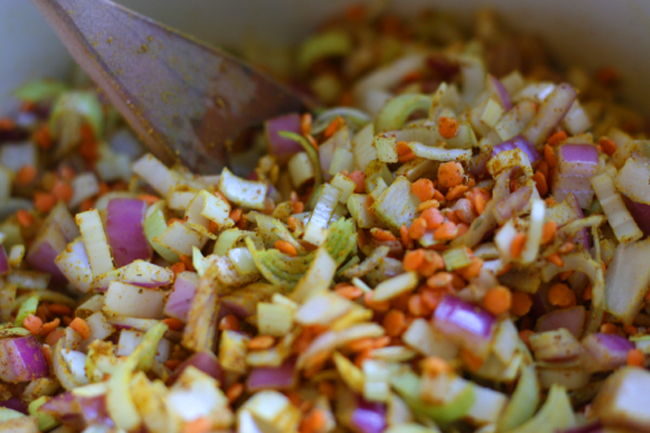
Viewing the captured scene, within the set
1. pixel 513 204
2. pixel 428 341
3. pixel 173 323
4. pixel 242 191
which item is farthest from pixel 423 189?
pixel 173 323

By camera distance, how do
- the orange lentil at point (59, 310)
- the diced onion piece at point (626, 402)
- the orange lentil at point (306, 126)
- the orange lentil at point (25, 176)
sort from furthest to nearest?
the orange lentil at point (25, 176) → the orange lentil at point (306, 126) → the orange lentil at point (59, 310) → the diced onion piece at point (626, 402)

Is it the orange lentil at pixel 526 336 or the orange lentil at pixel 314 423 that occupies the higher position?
the orange lentil at pixel 526 336

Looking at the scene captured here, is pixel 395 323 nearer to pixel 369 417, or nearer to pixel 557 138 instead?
pixel 369 417

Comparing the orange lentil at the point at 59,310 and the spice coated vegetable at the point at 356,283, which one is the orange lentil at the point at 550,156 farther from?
the orange lentil at the point at 59,310

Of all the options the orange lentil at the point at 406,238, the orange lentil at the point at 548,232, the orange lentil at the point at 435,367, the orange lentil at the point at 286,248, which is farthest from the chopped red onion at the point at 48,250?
the orange lentil at the point at 548,232

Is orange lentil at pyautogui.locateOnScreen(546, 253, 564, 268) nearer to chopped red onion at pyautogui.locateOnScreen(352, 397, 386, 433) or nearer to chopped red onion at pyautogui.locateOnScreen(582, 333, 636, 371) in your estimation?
chopped red onion at pyautogui.locateOnScreen(582, 333, 636, 371)

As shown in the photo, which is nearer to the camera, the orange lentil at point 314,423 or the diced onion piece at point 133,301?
the orange lentil at point 314,423

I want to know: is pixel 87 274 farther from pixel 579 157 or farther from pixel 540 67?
pixel 540 67

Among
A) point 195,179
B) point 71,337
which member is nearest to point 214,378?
point 71,337
